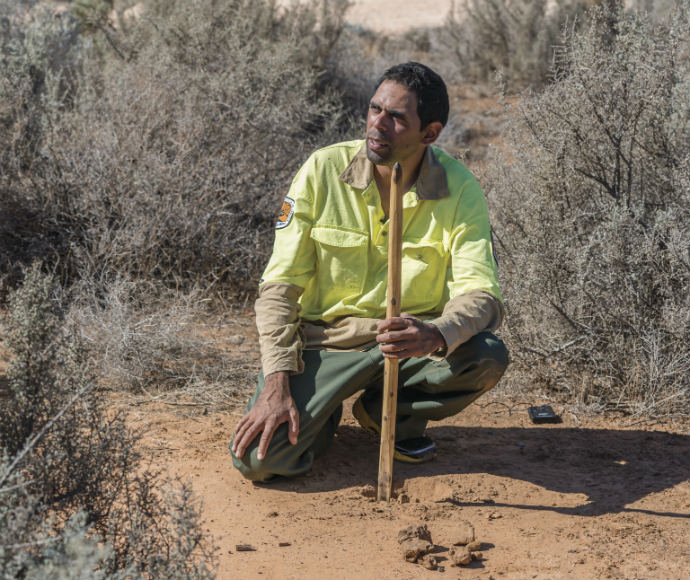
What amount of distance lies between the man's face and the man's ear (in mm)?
47

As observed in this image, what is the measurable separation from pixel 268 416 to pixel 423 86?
133cm

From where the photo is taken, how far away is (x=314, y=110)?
675 centimetres

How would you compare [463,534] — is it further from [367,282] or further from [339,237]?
[339,237]

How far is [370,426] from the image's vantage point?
3633 mm

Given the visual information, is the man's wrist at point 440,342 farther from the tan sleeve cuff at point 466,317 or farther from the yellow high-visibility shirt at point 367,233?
the yellow high-visibility shirt at point 367,233

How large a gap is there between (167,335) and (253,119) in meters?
2.17

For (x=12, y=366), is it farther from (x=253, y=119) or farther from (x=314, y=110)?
(x=314, y=110)

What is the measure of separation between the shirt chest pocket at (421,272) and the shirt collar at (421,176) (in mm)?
193

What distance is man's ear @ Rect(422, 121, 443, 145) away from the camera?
3.26 metres

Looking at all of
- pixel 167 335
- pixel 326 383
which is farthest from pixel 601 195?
pixel 167 335

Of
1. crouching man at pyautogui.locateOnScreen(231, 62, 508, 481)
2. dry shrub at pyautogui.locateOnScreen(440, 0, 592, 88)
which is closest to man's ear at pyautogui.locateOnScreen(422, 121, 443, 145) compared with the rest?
crouching man at pyautogui.locateOnScreen(231, 62, 508, 481)

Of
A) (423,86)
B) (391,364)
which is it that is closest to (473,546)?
(391,364)

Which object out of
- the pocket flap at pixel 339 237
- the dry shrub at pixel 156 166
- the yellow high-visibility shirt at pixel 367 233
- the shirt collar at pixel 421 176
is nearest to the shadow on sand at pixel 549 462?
the yellow high-visibility shirt at pixel 367 233

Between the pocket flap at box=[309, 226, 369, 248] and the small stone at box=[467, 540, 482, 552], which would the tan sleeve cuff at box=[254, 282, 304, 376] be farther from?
the small stone at box=[467, 540, 482, 552]
